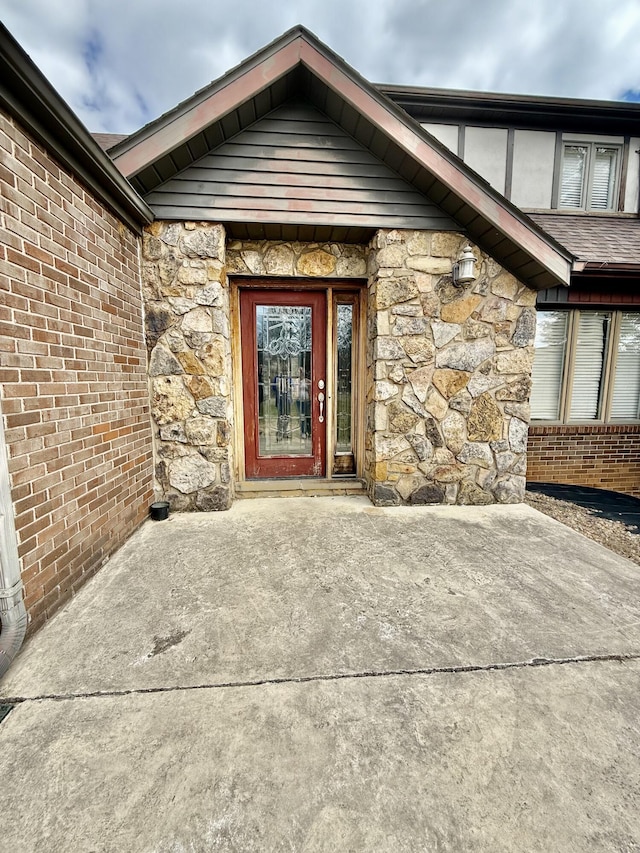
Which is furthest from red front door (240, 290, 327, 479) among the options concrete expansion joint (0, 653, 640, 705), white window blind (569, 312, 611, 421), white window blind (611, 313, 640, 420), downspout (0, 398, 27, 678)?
white window blind (611, 313, 640, 420)

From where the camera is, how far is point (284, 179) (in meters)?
3.10

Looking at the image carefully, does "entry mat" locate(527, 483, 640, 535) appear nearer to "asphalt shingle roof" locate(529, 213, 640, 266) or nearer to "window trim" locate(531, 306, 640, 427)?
"window trim" locate(531, 306, 640, 427)

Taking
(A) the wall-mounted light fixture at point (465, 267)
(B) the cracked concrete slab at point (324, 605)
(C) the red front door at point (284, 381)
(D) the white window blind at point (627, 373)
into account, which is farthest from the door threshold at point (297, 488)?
(D) the white window blind at point (627, 373)

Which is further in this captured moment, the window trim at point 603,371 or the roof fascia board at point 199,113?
the window trim at point 603,371

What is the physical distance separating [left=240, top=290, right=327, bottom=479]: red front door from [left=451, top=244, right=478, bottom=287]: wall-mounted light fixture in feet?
4.27

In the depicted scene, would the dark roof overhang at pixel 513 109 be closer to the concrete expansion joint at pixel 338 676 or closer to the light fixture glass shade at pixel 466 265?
the light fixture glass shade at pixel 466 265

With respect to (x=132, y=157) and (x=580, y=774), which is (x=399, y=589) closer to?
(x=580, y=774)

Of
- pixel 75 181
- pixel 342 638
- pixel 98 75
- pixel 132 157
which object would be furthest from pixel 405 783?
pixel 98 75

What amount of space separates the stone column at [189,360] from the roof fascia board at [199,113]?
499mm

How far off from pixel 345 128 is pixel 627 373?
4.71 meters

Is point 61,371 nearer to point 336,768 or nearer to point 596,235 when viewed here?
point 336,768

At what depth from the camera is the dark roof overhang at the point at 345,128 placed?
2.71 meters

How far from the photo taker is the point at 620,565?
2.49m

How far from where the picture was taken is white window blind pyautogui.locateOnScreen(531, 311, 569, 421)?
15.4 feet
